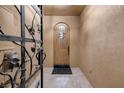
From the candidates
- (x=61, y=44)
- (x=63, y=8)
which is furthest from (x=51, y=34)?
(x=63, y=8)

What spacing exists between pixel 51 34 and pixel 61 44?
69 centimetres

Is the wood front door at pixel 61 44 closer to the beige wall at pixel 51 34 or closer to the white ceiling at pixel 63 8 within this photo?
the beige wall at pixel 51 34

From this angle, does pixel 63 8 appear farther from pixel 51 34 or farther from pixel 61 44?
pixel 61 44

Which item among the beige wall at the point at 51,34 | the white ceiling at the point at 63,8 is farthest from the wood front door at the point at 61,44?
the white ceiling at the point at 63,8

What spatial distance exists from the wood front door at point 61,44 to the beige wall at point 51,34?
196 millimetres

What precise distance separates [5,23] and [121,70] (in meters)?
1.61

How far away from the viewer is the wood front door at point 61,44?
6.65 meters

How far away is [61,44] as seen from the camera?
22.0ft

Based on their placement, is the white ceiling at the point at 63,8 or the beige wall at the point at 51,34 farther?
the beige wall at the point at 51,34

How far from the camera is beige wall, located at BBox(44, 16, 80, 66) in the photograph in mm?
6516

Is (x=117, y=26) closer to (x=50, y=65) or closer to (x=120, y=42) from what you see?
(x=120, y=42)

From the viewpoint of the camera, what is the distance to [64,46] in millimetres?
6723

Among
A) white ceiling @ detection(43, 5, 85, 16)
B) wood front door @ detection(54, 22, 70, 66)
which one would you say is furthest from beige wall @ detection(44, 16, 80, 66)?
white ceiling @ detection(43, 5, 85, 16)

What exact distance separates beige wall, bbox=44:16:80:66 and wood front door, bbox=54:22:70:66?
0.20m
